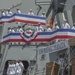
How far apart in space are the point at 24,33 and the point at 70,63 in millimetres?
6705

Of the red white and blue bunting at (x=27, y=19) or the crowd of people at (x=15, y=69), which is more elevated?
the red white and blue bunting at (x=27, y=19)

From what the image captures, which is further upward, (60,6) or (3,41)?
(60,6)

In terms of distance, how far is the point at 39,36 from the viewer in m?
22.5

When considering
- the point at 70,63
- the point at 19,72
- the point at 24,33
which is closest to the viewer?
the point at 70,63

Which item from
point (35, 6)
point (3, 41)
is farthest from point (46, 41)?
point (35, 6)

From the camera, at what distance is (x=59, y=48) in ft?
58.0

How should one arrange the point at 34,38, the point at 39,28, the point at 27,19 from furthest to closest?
the point at 27,19 → the point at 39,28 → the point at 34,38

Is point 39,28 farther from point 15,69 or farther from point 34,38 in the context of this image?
point 15,69

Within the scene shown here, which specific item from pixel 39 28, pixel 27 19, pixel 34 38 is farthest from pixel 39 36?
pixel 27 19

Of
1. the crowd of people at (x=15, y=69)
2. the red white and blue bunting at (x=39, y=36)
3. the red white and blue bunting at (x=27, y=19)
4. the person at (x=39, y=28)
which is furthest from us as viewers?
the red white and blue bunting at (x=27, y=19)

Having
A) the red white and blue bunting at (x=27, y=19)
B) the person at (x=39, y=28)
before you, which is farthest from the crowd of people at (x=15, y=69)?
the red white and blue bunting at (x=27, y=19)

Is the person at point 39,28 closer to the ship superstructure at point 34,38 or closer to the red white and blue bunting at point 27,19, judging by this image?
the ship superstructure at point 34,38

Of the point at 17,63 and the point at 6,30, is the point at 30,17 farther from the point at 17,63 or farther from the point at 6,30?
the point at 17,63

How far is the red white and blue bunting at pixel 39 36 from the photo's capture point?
68.8 ft
